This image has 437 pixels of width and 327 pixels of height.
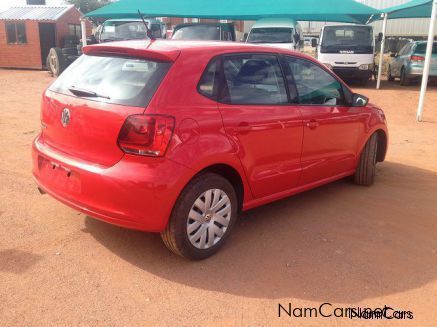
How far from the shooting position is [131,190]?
9.81ft

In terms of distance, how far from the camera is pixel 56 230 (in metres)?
3.82

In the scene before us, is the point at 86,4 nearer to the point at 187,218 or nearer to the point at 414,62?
the point at 414,62

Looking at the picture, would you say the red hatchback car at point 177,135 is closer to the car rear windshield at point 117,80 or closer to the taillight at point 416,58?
the car rear windshield at point 117,80

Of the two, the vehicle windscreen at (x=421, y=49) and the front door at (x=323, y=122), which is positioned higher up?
the vehicle windscreen at (x=421, y=49)

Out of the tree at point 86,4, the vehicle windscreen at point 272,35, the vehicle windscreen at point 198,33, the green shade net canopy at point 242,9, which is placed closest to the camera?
the green shade net canopy at point 242,9

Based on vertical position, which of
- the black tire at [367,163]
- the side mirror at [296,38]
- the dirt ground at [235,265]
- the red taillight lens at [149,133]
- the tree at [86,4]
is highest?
the tree at [86,4]

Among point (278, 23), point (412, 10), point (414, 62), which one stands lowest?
point (414, 62)

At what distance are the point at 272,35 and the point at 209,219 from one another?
13.3 m

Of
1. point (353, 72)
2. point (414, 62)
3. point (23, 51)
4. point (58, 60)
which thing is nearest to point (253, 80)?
point (353, 72)

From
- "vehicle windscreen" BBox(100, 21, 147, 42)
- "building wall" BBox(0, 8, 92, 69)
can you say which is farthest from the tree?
"vehicle windscreen" BBox(100, 21, 147, 42)

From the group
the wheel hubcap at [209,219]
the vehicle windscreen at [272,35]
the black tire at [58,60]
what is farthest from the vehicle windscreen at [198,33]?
the wheel hubcap at [209,219]

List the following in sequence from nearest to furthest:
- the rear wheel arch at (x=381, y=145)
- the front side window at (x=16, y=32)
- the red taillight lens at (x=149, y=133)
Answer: the red taillight lens at (x=149, y=133) < the rear wheel arch at (x=381, y=145) < the front side window at (x=16, y=32)

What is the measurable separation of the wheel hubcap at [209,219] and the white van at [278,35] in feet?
41.4

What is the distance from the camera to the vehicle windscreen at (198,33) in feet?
46.0
